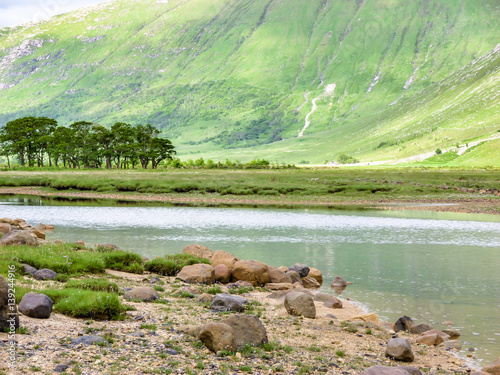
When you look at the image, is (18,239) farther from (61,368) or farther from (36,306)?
(61,368)

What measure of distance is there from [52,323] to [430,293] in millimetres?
18981

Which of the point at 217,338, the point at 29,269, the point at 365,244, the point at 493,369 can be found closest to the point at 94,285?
the point at 29,269

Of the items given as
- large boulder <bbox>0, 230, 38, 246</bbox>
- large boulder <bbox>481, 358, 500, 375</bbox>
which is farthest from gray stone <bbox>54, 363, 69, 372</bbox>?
large boulder <bbox>0, 230, 38, 246</bbox>

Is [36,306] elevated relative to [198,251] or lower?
elevated

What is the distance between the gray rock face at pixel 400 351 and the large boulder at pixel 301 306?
4676 mm

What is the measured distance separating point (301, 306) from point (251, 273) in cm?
615

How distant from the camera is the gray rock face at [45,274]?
2075cm

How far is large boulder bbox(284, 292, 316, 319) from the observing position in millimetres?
20125

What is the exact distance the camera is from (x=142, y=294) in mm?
20281

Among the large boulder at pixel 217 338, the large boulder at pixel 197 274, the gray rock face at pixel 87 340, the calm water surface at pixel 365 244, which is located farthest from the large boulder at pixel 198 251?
the gray rock face at pixel 87 340

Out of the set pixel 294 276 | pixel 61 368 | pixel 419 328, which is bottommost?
pixel 419 328

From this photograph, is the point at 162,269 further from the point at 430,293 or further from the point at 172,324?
the point at 430,293

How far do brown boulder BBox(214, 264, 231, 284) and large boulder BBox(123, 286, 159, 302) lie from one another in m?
5.41

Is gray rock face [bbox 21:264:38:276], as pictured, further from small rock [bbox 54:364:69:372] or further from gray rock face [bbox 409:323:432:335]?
gray rock face [bbox 409:323:432:335]
